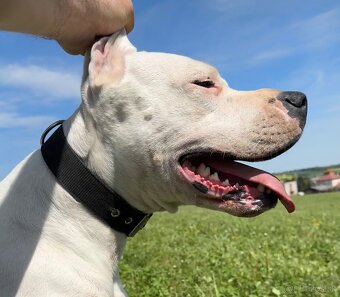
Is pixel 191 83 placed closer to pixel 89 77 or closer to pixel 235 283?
pixel 89 77

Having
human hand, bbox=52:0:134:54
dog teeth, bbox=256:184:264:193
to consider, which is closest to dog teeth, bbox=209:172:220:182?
dog teeth, bbox=256:184:264:193

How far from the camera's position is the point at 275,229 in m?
12.1

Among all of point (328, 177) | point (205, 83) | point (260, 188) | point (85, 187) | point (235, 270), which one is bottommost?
point (328, 177)

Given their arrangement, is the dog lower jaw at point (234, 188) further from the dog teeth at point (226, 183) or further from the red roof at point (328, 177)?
the red roof at point (328, 177)

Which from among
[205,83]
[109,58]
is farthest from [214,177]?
[109,58]

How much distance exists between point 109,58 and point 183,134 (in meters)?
0.67

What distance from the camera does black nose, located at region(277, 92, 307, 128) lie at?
336 cm

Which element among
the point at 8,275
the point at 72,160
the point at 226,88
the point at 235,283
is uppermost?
the point at 226,88

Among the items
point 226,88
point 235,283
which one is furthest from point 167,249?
point 226,88

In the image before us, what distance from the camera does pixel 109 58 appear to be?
3455 mm

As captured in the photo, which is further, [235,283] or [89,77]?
[235,283]

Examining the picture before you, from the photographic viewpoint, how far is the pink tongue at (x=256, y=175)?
10.8ft

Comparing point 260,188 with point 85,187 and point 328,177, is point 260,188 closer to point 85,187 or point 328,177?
point 85,187

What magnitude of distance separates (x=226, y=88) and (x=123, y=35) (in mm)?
750
